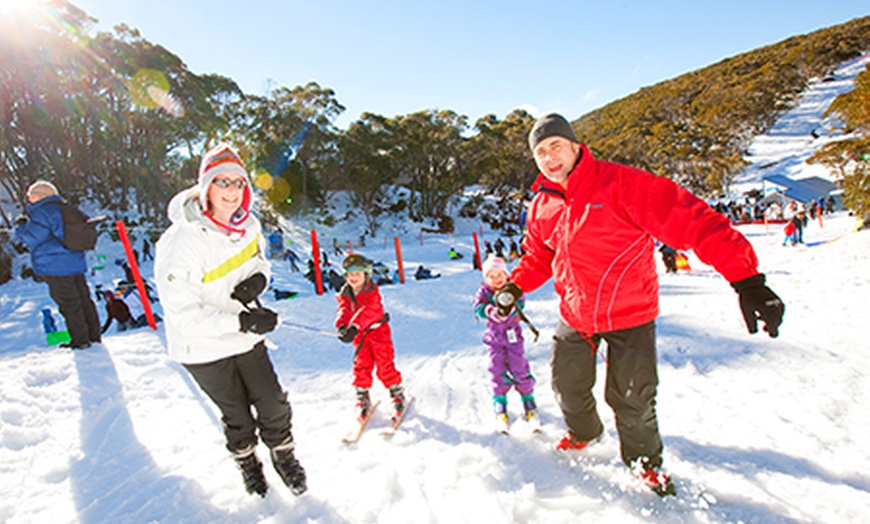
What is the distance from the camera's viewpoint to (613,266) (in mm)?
1874

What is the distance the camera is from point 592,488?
1955mm

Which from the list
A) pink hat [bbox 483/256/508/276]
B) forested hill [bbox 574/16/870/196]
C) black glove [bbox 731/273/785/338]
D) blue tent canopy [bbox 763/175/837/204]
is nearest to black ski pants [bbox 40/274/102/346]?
pink hat [bbox 483/256/508/276]

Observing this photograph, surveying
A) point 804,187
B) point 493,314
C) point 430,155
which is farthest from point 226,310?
point 804,187

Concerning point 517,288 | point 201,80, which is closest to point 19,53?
point 201,80

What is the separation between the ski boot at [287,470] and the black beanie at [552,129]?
2162mm

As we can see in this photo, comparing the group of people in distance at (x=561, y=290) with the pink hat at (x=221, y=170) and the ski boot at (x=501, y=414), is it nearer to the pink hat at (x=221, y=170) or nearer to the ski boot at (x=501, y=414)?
the pink hat at (x=221, y=170)

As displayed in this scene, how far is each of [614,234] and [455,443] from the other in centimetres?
171

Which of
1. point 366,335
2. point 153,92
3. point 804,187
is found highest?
point 153,92

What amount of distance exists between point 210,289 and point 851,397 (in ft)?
13.4

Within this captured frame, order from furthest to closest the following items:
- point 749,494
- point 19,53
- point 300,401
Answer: point 19,53 < point 300,401 < point 749,494

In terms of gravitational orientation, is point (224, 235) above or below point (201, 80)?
below

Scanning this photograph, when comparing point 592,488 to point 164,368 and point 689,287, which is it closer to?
point 164,368

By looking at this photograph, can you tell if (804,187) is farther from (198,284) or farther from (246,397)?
(198,284)

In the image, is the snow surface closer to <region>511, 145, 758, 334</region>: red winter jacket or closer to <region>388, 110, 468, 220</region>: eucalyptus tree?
<region>511, 145, 758, 334</region>: red winter jacket
